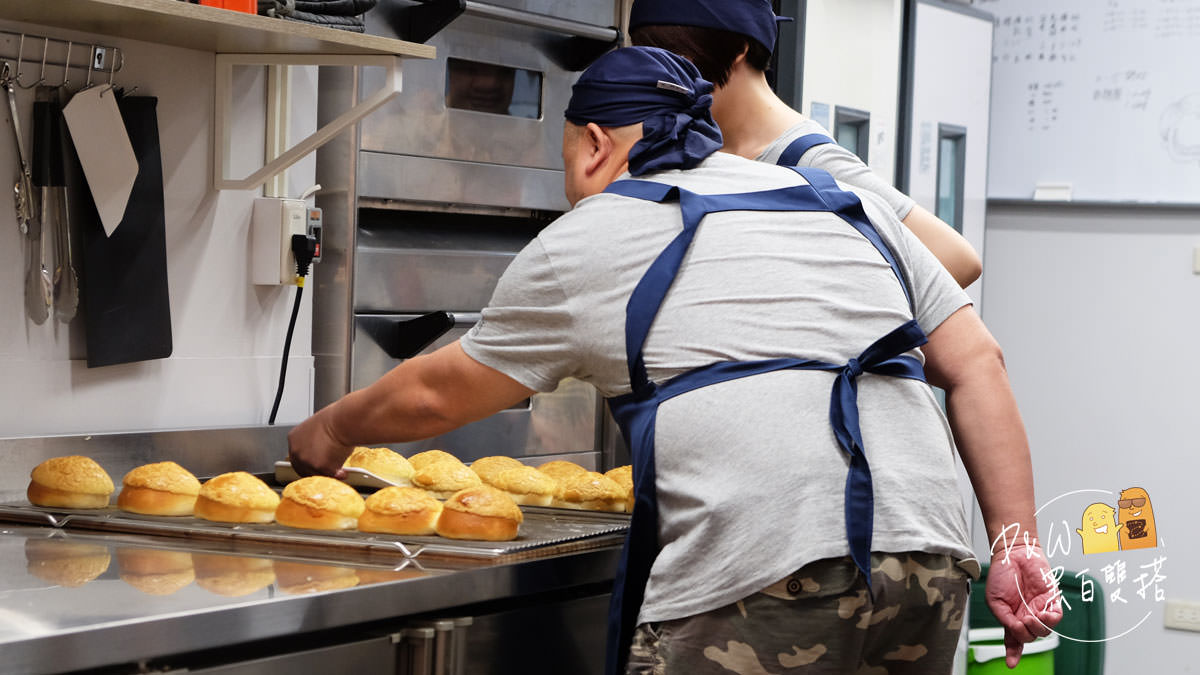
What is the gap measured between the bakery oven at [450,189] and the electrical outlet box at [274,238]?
14 cm

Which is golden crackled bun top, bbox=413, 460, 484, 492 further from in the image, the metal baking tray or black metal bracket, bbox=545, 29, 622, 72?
black metal bracket, bbox=545, 29, 622, 72

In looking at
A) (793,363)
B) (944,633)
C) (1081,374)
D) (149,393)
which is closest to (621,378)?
(793,363)

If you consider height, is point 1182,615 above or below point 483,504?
below

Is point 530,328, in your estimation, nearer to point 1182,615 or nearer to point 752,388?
point 752,388

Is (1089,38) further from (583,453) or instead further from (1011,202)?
(583,453)

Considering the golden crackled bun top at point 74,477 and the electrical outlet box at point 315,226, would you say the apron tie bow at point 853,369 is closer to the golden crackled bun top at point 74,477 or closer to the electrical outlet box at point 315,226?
the golden crackled bun top at point 74,477

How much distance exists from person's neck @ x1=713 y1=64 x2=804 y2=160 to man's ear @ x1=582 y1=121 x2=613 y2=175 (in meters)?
0.36

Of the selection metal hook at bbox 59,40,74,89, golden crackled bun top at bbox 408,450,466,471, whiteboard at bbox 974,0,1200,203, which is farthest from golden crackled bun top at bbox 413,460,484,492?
whiteboard at bbox 974,0,1200,203

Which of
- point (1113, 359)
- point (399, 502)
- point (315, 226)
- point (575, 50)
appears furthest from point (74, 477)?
point (1113, 359)

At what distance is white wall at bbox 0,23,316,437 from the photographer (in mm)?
1987

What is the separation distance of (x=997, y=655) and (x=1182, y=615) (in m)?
0.78

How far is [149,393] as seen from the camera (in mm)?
2156

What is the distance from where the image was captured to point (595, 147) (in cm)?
154

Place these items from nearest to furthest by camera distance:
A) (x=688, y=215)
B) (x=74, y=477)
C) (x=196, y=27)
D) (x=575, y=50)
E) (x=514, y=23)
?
(x=688, y=215) < (x=74, y=477) < (x=196, y=27) < (x=514, y=23) < (x=575, y=50)
